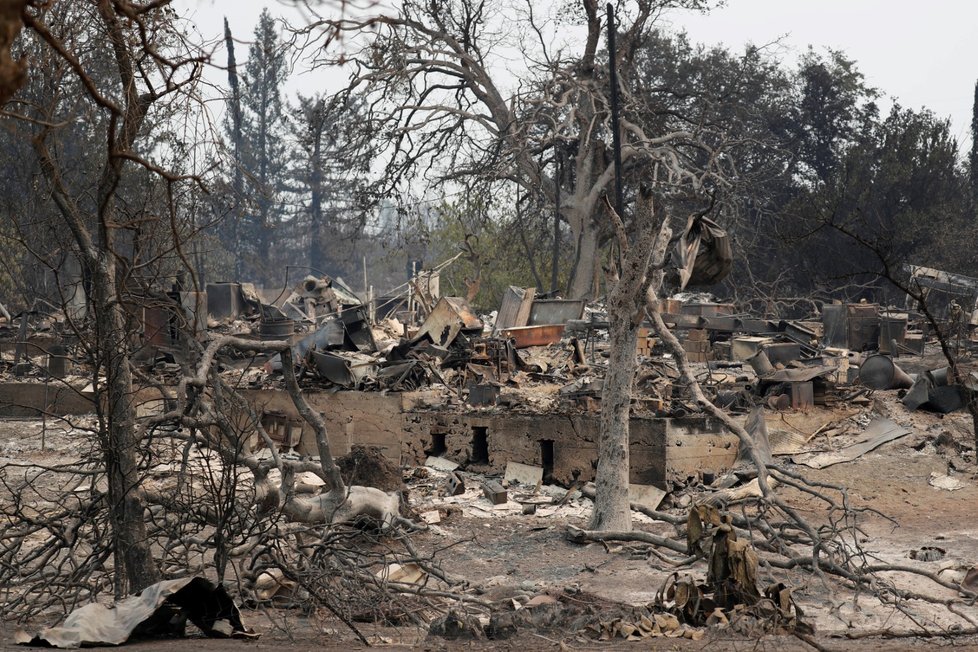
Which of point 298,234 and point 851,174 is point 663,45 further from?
point 298,234

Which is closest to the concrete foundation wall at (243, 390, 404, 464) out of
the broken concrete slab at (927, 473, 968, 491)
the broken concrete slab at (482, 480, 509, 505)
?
the broken concrete slab at (482, 480, 509, 505)

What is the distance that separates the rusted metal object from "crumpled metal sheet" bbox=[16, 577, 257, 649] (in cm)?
1187

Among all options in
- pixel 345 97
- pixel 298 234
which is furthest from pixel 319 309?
pixel 298 234

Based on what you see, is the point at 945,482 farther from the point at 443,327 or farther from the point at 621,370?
the point at 443,327

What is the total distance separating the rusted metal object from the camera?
17844mm

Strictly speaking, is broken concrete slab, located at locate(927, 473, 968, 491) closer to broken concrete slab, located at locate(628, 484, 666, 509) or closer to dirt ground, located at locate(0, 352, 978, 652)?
dirt ground, located at locate(0, 352, 978, 652)

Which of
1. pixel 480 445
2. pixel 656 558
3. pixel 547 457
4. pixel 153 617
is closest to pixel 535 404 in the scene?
pixel 547 457

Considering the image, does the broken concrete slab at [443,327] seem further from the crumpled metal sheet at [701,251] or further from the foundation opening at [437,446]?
the crumpled metal sheet at [701,251]

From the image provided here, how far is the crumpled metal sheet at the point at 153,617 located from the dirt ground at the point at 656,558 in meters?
0.13

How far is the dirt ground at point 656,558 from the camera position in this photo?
6363 mm

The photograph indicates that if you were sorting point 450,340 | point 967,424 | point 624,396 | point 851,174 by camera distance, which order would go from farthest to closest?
1. point 851,174
2. point 450,340
3. point 967,424
4. point 624,396

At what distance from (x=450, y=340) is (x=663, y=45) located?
27.9 metres

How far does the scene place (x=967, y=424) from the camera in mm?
13961

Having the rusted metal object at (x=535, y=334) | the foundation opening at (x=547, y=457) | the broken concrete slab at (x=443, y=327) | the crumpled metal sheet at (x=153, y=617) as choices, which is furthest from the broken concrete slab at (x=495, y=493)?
the crumpled metal sheet at (x=153, y=617)
